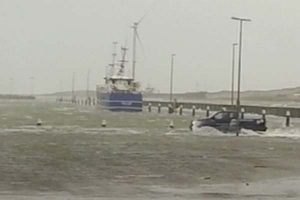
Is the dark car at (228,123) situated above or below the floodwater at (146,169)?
above

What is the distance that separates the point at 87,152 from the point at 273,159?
659 cm

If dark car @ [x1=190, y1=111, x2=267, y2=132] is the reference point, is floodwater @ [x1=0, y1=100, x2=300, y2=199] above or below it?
below

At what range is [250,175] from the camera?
70.1 ft

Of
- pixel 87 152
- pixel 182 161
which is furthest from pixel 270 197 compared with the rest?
pixel 87 152

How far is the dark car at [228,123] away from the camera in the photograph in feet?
159

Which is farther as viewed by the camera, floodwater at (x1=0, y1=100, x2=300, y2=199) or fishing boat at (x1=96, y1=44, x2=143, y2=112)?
fishing boat at (x1=96, y1=44, x2=143, y2=112)

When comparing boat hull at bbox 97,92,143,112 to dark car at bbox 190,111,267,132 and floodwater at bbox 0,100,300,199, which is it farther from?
floodwater at bbox 0,100,300,199

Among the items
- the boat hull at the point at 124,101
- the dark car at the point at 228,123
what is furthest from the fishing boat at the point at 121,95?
the dark car at the point at 228,123

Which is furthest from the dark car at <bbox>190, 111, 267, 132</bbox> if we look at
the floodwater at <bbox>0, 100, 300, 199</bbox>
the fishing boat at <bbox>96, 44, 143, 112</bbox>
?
the fishing boat at <bbox>96, 44, 143, 112</bbox>

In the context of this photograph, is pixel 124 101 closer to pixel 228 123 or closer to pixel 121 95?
pixel 121 95

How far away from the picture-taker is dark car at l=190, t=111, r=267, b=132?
4859cm

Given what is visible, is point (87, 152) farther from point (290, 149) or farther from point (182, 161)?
point (290, 149)

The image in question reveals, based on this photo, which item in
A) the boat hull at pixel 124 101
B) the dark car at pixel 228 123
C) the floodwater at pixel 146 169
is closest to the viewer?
the floodwater at pixel 146 169

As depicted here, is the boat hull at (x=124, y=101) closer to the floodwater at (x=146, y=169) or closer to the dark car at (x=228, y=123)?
the dark car at (x=228, y=123)
